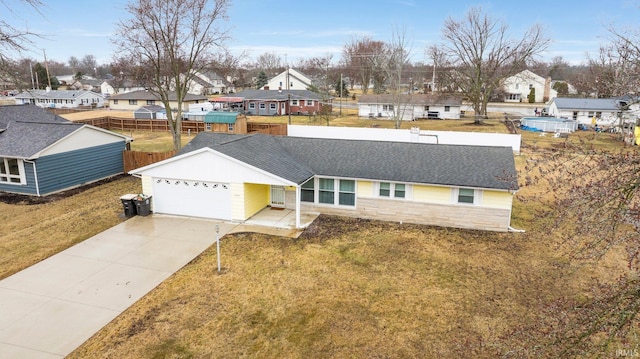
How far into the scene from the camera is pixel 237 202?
16750 mm

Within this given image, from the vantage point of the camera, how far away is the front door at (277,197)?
1870 cm

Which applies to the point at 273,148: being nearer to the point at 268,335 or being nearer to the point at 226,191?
the point at 226,191

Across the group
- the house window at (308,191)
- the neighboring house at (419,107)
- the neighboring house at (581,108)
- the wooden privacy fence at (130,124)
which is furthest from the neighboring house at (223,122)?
the neighboring house at (581,108)

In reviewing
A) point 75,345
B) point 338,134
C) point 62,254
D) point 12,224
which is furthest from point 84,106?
point 75,345

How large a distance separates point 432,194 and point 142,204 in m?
12.1

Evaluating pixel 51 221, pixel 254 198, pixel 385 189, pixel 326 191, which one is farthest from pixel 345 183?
pixel 51 221

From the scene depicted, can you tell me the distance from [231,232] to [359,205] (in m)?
5.45

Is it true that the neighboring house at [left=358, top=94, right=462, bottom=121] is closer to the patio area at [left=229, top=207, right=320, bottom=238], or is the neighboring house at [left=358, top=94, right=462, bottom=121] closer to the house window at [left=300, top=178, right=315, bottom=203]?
the house window at [left=300, top=178, right=315, bottom=203]

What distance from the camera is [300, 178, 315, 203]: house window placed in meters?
18.3

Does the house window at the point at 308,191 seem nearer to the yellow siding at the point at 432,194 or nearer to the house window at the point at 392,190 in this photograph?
the house window at the point at 392,190

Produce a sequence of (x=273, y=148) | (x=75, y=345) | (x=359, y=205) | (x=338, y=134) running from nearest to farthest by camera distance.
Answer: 1. (x=75, y=345)
2. (x=359, y=205)
3. (x=273, y=148)
4. (x=338, y=134)

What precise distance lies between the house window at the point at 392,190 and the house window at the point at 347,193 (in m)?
1.11

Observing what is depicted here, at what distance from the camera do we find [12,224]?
16.7 metres

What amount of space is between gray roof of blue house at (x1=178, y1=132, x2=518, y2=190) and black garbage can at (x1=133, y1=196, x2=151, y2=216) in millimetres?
3260
